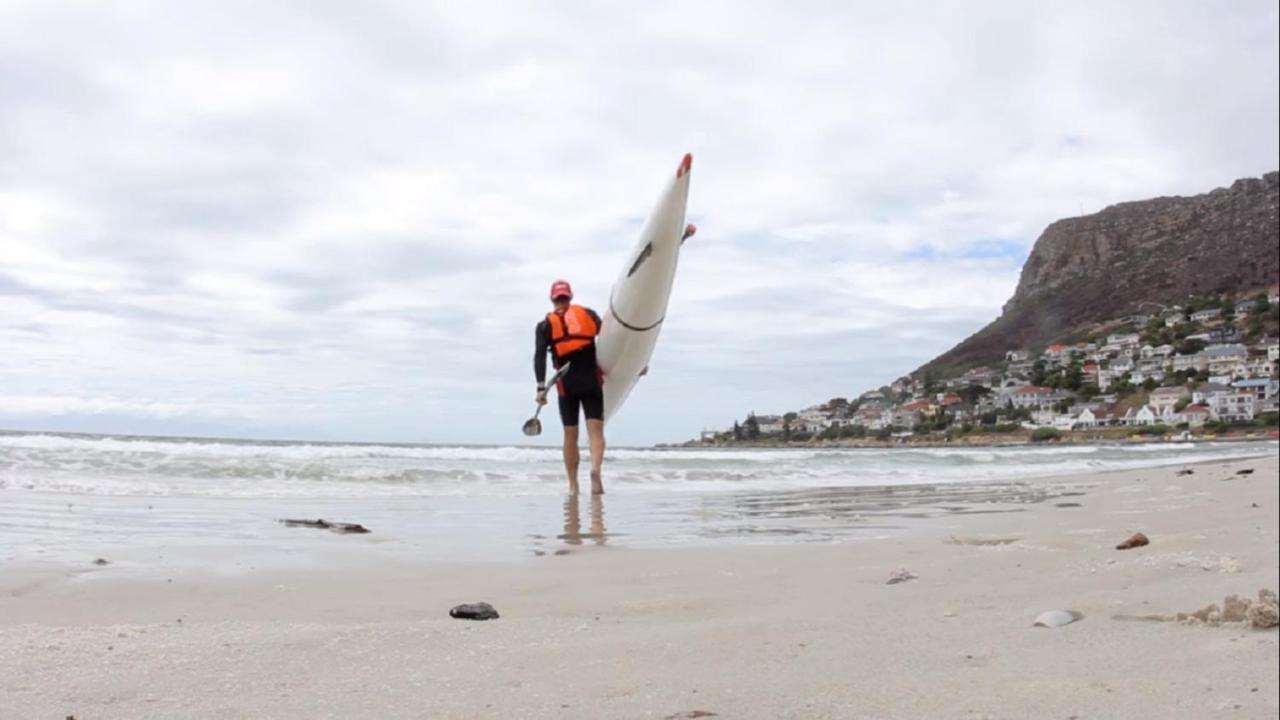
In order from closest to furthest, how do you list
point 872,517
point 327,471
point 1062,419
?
1. point 1062,419
2. point 872,517
3. point 327,471

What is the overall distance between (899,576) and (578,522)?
97.5 inches

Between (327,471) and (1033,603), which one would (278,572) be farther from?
(327,471)

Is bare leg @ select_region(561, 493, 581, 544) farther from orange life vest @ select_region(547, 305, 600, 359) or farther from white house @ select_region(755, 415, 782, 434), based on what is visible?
white house @ select_region(755, 415, 782, 434)

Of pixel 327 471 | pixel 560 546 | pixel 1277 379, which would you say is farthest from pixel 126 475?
pixel 1277 379

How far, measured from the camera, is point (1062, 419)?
7.90 feet

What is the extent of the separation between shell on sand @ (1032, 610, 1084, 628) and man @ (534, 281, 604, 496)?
15.4 feet

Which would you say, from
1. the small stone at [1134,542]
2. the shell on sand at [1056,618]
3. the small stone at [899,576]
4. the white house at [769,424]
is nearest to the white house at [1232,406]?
the shell on sand at [1056,618]

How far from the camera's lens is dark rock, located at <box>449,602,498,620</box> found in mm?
2139

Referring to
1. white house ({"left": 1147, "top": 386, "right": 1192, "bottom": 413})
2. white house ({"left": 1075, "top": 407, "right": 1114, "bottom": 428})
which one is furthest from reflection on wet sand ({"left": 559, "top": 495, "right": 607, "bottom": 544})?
white house ({"left": 1147, "top": 386, "right": 1192, "bottom": 413})

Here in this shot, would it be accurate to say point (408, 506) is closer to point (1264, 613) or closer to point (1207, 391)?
point (1207, 391)

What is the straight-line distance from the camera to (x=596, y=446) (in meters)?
6.68

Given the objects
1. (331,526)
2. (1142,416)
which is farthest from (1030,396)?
(331,526)

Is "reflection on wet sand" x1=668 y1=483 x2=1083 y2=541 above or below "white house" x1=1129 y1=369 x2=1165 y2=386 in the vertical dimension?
below

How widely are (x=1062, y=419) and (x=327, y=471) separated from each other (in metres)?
8.70
